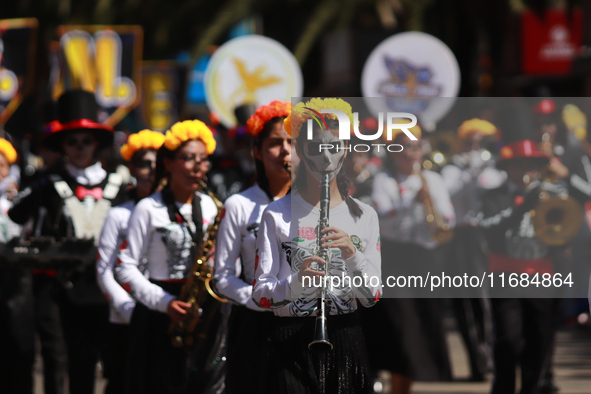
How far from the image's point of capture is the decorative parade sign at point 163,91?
53.8 feet

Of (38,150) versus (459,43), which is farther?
(459,43)

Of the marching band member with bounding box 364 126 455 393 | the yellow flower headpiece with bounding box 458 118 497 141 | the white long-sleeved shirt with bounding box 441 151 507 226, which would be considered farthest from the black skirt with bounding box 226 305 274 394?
the marching band member with bounding box 364 126 455 393

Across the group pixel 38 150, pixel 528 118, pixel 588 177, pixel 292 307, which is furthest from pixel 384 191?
pixel 38 150

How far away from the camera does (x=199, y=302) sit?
495cm

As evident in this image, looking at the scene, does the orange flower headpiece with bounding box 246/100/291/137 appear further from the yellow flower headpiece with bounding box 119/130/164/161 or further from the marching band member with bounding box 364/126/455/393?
the marching band member with bounding box 364/126/455/393

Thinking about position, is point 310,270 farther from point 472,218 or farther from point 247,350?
point 472,218

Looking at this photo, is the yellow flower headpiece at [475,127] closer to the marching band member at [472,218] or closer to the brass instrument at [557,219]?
the marching band member at [472,218]

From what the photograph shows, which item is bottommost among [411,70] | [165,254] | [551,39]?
[165,254]

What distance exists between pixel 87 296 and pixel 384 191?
8.15 ft

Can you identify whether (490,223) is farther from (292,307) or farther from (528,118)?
(292,307)

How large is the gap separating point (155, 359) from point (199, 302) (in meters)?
0.43

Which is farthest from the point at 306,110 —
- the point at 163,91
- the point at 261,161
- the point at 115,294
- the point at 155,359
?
the point at 163,91

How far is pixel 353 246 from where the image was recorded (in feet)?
11.8

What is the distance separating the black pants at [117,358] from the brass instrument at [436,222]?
2.09m
